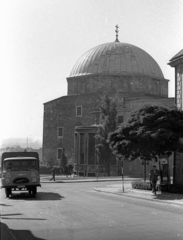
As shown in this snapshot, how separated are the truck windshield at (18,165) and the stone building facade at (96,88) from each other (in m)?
38.2

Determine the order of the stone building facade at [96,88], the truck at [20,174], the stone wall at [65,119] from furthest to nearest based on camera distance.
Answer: the stone wall at [65,119], the stone building facade at [96,88], the truck at [20,174]

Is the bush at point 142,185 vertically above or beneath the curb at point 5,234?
beneath

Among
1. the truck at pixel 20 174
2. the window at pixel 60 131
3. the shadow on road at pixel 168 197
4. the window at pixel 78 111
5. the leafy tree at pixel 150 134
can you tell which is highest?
the window at pixel 78 111

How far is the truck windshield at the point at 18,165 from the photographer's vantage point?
72.6ft

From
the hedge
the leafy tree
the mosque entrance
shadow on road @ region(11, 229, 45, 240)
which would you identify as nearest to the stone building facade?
the mosque entrance

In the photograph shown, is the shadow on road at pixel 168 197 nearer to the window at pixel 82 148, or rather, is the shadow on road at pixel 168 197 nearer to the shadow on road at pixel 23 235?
the shadow on road at pixel 23 235

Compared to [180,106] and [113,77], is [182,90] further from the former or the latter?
[113,77]

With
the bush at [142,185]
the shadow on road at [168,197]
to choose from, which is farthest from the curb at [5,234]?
the bush at [142,185]

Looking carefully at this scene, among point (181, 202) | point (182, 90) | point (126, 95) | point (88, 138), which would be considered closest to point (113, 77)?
point (126, 95)

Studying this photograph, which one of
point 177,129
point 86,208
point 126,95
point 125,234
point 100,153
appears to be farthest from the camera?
point 126,95

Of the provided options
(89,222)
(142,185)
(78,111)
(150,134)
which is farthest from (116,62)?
(89,222)

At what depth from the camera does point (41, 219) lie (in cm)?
1298

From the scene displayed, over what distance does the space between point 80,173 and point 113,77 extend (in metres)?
16.8

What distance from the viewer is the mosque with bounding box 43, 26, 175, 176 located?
64688mm
